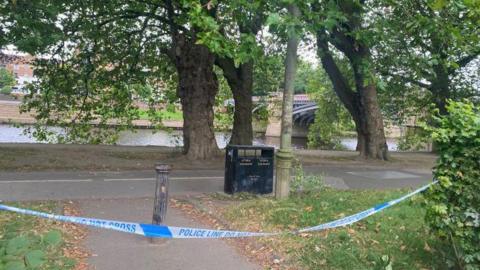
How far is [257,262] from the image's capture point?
5242 millimetres

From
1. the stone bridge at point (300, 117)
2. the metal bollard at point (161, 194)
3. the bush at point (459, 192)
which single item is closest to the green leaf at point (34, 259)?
the metal bollard at point (161, 194)

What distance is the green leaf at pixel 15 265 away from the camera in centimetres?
261

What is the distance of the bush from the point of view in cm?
448

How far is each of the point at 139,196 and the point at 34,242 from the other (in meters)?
4.23

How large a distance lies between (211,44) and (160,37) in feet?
34.5

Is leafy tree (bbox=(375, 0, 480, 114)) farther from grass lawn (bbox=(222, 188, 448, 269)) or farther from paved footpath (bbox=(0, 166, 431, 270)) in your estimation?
paved footpath (bbox=(0, 166, 431, 270))

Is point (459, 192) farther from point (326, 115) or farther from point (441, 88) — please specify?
point (326, 115)

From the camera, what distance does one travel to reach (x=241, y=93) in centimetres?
1567

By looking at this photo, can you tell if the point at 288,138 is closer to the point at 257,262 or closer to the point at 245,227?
the point at 245,227

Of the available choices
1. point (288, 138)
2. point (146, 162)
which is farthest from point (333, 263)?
point (146, 162)

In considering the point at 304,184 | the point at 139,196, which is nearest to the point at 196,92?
the point at 139,196

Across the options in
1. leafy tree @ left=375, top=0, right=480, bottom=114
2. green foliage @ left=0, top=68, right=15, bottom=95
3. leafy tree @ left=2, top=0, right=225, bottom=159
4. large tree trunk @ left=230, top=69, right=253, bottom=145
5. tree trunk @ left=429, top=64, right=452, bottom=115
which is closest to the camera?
leafy tree @ left=375, top=0, right=480, bottom=114

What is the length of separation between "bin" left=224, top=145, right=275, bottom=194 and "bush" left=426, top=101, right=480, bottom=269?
159 inches

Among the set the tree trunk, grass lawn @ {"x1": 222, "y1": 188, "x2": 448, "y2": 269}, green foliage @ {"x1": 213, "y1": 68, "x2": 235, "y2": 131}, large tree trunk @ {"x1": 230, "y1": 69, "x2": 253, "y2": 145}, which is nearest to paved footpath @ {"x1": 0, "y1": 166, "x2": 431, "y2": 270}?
grass lawn @ {"x1": 222, "y1": 188, "x2": 448, "y2": 269}
